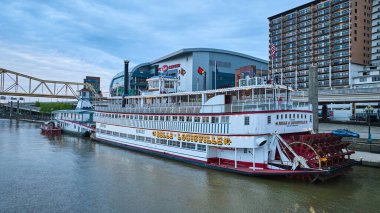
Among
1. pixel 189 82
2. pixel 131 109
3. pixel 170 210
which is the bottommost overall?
pixel 170 210

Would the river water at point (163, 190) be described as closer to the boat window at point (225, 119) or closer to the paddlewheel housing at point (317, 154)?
the paddlewheel housing at point (317, 154)

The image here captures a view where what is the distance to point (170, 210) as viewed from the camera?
16.3 metres

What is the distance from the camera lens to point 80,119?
5784 cm

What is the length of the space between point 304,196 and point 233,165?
23.7ft

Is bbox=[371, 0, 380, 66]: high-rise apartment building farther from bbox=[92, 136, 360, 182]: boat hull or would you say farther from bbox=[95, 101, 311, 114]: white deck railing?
bbox=[92, 136, 360, 182]: boat hull

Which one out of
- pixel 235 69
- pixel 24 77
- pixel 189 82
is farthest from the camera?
pixel 24 77

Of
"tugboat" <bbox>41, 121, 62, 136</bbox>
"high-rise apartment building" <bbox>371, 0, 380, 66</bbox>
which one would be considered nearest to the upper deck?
"tugboat" <bbox>41, 121, 62, 136</bbox>

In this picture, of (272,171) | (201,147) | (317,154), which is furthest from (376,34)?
(272,171)

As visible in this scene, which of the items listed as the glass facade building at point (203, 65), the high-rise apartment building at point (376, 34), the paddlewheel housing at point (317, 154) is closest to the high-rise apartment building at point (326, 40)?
the high-rise apartment building at point (376, 34)

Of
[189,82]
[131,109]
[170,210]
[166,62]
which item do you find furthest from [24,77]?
[170,210]

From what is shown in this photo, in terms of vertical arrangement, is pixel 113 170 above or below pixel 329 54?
below

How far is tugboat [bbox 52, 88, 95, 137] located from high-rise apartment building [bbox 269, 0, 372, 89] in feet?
157

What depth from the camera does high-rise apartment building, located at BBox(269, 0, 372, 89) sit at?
80438 mm

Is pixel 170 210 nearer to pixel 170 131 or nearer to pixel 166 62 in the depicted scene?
pixel 170 131
